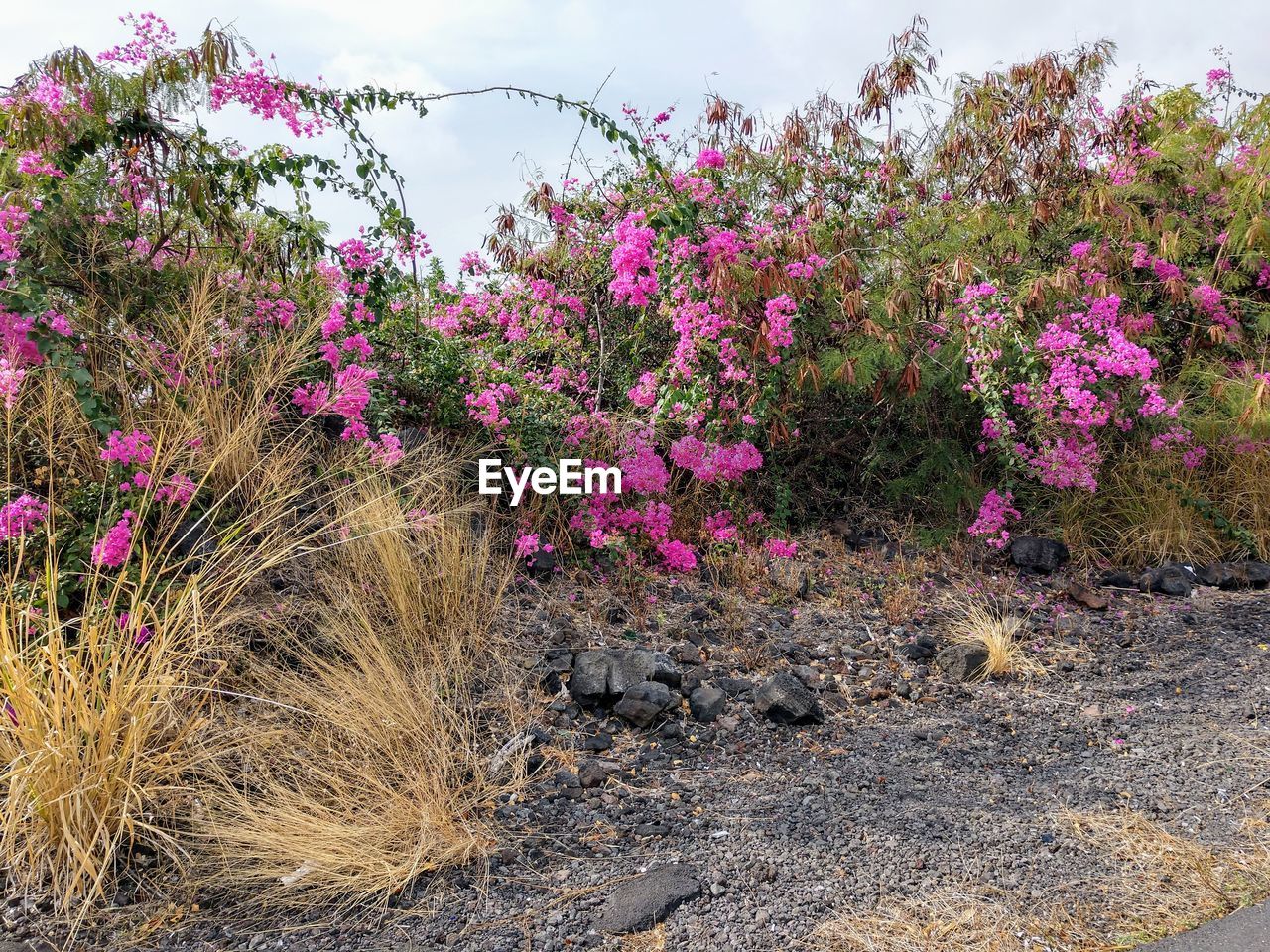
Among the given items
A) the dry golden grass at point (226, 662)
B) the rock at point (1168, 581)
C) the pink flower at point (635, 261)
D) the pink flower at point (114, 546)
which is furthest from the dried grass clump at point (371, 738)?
the rock at point (1168, 581)

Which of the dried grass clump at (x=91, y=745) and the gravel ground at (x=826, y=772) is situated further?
the dried grass clump at (x=91, y=745)

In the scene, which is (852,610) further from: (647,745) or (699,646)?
(647,745)

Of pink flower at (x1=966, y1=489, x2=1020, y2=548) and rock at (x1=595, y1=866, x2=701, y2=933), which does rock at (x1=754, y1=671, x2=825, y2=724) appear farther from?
pink flower at (x1=966, y1=489, x2=1020, y2=548)

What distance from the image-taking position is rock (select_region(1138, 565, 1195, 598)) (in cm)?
532

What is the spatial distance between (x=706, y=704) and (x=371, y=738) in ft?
4.13

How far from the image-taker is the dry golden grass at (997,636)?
4242 millimetres

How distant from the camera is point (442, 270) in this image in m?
6.34

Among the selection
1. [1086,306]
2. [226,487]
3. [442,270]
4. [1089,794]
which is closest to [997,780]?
[1089,794]

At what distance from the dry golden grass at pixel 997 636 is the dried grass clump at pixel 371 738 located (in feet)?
7.12

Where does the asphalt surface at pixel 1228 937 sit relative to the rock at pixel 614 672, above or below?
below

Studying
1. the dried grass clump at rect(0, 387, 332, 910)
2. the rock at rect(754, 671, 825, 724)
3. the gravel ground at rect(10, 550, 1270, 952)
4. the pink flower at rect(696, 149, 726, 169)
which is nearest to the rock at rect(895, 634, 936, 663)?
the gravel ground at rect(10, 550, 1270, 952)

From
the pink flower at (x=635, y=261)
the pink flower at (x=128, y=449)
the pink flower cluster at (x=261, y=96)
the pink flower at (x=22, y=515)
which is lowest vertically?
the pink flower at (x=22, y=515)

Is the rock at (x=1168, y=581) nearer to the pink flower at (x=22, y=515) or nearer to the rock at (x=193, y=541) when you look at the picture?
the rock at (x=193, y=541)

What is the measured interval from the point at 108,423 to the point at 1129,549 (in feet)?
17.6
